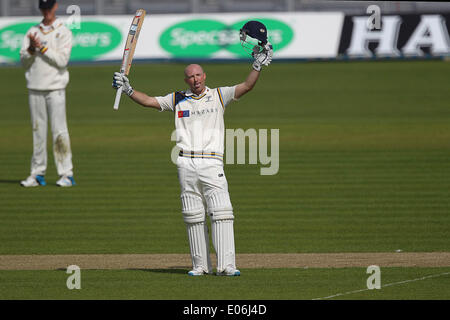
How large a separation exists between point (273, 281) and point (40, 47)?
823 cm

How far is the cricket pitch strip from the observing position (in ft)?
35.8

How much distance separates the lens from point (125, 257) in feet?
38.4

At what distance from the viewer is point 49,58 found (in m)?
16.6

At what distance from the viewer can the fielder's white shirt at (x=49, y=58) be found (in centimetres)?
1661

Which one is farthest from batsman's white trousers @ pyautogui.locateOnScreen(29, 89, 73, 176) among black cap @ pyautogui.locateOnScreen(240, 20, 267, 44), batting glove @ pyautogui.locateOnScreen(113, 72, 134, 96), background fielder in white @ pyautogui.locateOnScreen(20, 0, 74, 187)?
black cap @ pyautogui.locateOnScreen(240, 20, 267, 44)

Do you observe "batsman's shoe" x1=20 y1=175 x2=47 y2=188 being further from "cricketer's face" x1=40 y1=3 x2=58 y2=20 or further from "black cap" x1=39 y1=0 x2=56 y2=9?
"black cap" x1=39 y1=0 x2=56 y2=9

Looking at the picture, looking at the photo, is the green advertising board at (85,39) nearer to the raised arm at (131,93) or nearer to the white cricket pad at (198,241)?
the raised arm at (131,93)

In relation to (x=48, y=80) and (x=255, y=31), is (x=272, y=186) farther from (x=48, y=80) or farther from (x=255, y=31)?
(x=255, y=31)

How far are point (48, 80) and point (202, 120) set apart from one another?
7.45 metres

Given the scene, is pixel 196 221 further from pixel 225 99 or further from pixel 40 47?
pixel 40 47

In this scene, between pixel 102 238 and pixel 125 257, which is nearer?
pixel 125 257

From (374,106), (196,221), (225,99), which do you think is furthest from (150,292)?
(374,106)

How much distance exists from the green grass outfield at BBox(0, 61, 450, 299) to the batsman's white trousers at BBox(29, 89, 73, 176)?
605 mm

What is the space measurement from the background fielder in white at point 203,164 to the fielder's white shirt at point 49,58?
674 cm
